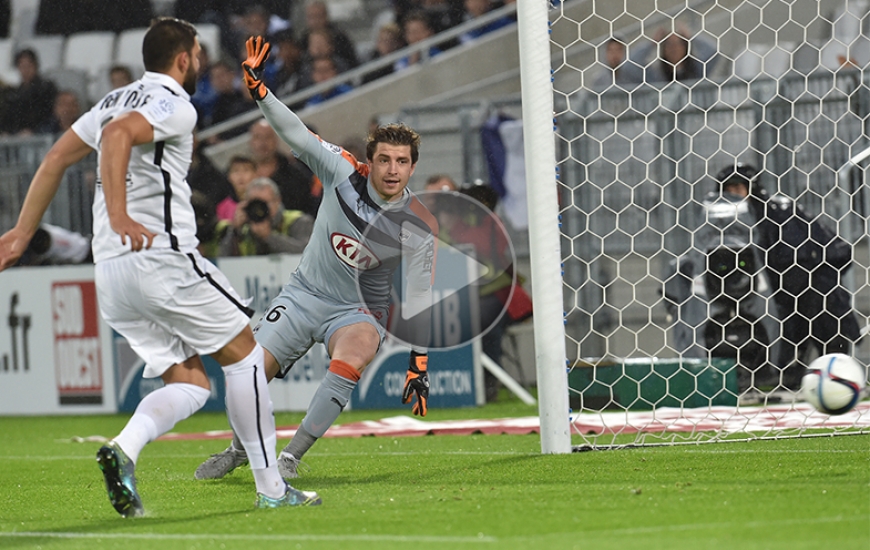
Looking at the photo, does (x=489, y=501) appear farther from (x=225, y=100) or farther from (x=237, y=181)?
(x=225, y=100)

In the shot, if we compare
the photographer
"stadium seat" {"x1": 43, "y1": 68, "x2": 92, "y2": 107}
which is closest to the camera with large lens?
the photographer

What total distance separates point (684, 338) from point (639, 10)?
2696 millimetres

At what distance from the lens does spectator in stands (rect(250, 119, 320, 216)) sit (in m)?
13.3

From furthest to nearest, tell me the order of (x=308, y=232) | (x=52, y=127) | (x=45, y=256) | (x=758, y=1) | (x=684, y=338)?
(x=52, y=127), (x=45, y=256), (x=308, y=232), (x=758, y=1), (x=684, y=338)

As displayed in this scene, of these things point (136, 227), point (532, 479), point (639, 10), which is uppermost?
point (639, 10)

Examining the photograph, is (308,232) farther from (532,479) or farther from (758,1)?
(532,479)

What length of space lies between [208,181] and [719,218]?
244 inches

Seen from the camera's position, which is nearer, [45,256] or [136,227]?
[136,227]

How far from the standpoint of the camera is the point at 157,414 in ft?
15.9

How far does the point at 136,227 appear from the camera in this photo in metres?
4.56

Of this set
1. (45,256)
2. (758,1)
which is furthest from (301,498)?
(45,256)

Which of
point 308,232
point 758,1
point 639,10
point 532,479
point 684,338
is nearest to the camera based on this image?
point 532,479
